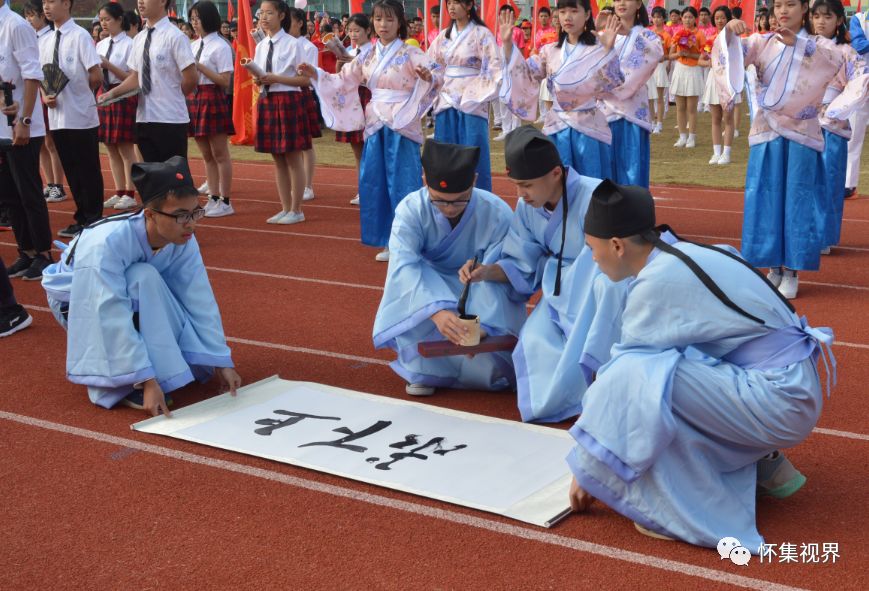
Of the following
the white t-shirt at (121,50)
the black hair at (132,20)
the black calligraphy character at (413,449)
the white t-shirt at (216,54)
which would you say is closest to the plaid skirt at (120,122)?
the white t-shirt at (121,50)

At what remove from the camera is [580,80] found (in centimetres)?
693

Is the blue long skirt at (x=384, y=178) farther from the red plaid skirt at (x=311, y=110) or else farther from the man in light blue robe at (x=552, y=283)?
the man in light blue robe at (x=552, y=283)

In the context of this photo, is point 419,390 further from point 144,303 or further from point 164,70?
point 164,70

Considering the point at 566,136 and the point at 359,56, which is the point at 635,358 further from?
the point at 359,56

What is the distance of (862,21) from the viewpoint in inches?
373

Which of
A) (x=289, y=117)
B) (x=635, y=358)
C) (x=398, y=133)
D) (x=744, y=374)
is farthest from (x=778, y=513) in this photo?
(x=289, y=117)

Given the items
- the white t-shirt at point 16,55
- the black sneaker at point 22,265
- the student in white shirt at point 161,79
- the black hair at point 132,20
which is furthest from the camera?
the black hair at point 132,20

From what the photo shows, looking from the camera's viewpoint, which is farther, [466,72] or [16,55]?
[466,72]

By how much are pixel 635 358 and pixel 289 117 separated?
246 inches

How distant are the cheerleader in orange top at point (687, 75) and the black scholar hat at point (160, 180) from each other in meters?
10.5

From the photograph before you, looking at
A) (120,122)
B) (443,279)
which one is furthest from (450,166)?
(120,122)

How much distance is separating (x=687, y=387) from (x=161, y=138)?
628 centimetres

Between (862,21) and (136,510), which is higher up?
(862,21)

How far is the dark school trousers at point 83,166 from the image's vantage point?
800 centimetres
